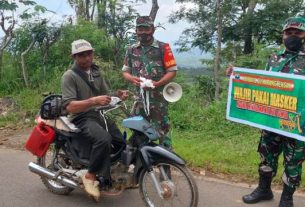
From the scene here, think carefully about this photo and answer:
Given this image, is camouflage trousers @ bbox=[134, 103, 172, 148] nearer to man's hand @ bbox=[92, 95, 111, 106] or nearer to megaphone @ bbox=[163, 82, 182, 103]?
megaphone @ bbox=[163, 82, 182, 103]

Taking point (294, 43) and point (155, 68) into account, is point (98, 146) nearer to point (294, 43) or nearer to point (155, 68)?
point (155, 68)

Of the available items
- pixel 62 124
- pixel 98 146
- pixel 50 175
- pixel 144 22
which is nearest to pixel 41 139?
pixel 62 124

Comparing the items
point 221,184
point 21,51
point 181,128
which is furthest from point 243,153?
point 21,51

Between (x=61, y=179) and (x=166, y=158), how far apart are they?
1.29 meters

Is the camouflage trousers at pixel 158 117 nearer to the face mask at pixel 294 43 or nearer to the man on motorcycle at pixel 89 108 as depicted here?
the man on motorcycle at pixel 89 108

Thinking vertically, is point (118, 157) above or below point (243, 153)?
→ above

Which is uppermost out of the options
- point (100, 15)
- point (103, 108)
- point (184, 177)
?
point (100, 15)

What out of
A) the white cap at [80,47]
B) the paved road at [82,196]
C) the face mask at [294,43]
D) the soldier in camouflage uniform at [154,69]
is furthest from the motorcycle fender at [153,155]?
the face mask at [294,43]

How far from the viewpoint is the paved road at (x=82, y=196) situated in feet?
14.7

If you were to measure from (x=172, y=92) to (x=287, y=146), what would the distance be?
1280 mm

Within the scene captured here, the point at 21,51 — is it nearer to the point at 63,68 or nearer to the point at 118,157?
the point at 63,68

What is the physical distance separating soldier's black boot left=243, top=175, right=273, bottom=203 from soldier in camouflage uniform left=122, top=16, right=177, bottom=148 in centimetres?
105

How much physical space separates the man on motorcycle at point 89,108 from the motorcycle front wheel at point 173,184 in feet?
1.48

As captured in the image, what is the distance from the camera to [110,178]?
4215 mm
